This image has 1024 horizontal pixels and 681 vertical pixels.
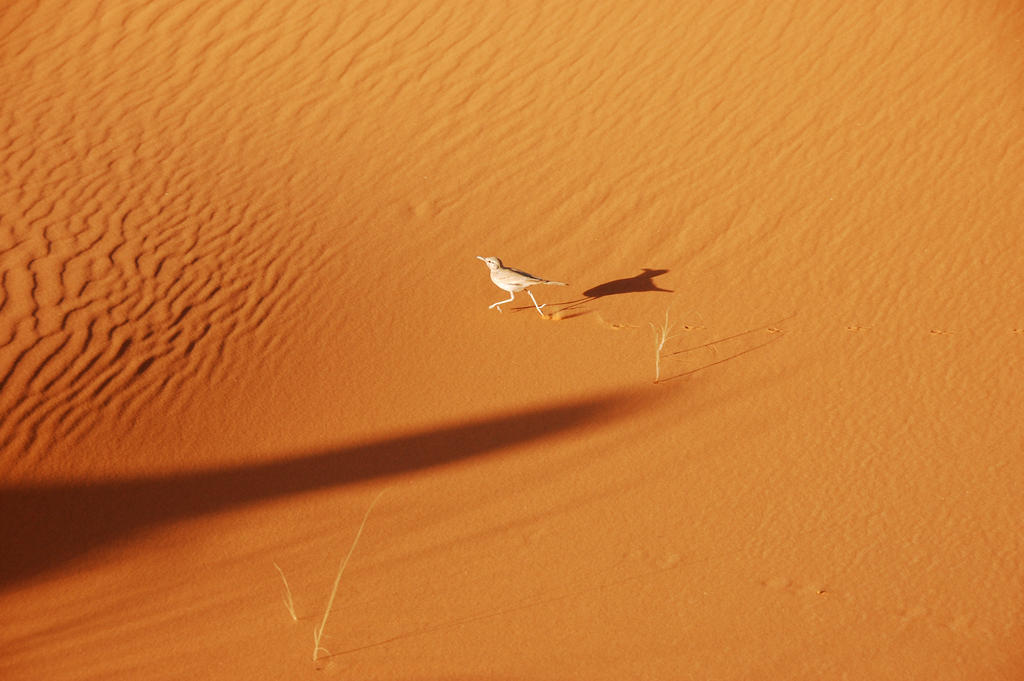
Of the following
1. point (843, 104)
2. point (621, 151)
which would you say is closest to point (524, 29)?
point (621, 151)

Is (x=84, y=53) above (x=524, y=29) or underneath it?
above

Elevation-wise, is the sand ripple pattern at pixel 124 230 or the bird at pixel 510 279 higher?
the sand ripple pattern at pixel 124 230

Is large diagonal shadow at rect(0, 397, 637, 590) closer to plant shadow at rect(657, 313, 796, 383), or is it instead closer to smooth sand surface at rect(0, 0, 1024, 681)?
smooth sand surface at rect(0, 0, 1024, 681)

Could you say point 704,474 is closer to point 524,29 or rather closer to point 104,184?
point 104,184

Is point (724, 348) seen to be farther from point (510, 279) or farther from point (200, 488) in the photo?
point (200, 488)

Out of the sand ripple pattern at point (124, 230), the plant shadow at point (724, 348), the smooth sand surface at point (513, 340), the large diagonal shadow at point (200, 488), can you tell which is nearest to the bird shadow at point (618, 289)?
the smooth sand surface at point (513, 340)

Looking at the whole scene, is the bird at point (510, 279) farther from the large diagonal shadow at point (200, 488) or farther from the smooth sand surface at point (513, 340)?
the large diagonal shadow at point (200, 488)
